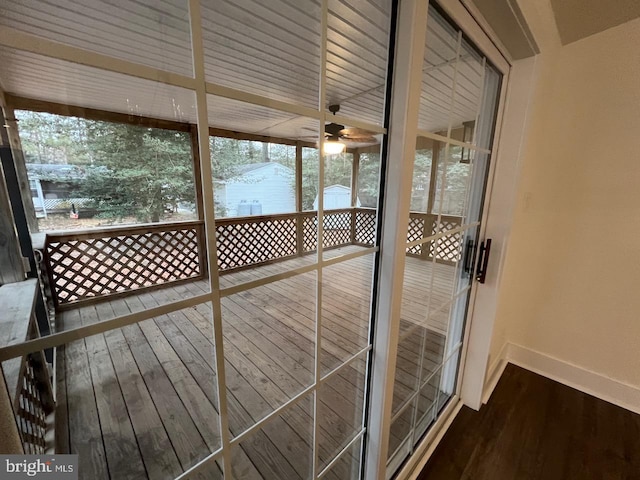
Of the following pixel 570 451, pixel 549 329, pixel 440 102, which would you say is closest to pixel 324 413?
pixel 440 102

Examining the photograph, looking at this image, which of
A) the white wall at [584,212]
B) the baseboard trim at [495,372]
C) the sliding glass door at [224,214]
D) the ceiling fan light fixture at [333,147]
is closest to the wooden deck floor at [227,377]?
the sliding glass door at [224,214]

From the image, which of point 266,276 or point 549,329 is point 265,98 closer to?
point 266,276

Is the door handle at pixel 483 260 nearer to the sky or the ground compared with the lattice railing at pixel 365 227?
nearer to the ground

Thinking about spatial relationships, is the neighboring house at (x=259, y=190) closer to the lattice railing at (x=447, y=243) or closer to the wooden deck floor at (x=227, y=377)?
the wooden deck floor at (x=227, y=377)

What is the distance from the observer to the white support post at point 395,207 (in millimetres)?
687

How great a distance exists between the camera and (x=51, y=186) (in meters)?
0.37

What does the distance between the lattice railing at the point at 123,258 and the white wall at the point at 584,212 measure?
5.25ft

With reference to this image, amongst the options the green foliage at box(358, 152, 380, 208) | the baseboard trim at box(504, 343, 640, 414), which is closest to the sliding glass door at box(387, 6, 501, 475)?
the green foliage at box(358, 152, 380, 208)

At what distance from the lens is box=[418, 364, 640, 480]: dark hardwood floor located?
1285 millimetres

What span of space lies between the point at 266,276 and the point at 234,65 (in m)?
0.45

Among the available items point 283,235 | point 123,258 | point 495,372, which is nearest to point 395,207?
point 283,235

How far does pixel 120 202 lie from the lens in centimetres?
42

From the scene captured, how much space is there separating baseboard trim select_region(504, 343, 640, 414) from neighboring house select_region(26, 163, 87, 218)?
89.2 inches

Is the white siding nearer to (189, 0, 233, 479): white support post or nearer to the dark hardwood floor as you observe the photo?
(189, 0, 233, 479): white support post
